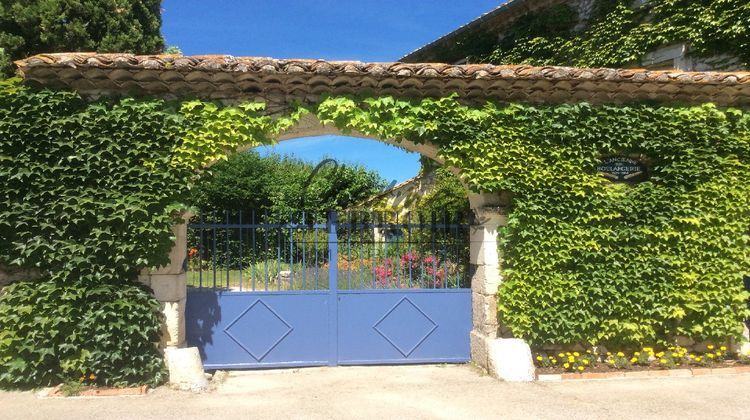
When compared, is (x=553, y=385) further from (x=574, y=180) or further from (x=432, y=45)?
(x=432, y=45)

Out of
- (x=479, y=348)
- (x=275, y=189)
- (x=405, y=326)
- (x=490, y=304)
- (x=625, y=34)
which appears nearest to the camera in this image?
→ (x=490, y=304)

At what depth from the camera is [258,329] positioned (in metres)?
5.39

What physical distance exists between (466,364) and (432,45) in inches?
292

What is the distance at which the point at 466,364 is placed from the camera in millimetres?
5664

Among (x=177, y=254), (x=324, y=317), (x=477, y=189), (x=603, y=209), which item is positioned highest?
(x=477, y=189)

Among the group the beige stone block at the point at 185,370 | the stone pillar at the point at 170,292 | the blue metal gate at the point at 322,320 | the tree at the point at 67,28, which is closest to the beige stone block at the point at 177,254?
the stone pillar at the point at 170,292

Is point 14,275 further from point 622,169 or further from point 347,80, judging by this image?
point 622,169

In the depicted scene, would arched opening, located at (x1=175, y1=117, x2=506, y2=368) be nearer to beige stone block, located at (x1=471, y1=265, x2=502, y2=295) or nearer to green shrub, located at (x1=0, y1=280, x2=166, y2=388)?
beige stone block, located at (x1=471, y1=265, x2=502, y2=295)

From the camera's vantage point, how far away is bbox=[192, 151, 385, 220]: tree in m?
13.0

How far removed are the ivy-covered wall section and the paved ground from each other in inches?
18.4

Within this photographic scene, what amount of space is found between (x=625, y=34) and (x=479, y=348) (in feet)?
18.0

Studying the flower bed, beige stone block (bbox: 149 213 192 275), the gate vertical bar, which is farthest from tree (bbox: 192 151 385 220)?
the flower bed

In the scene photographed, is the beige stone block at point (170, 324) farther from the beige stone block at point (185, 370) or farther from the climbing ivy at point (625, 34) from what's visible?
the climbing ivy at point (625, 34)

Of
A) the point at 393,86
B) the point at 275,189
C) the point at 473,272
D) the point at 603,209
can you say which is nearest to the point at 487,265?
the point at 473,272
